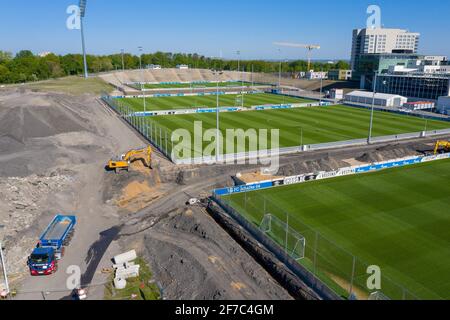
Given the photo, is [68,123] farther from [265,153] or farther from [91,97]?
[91,97]

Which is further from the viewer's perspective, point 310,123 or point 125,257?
point 310,123

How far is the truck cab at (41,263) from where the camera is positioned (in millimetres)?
19641

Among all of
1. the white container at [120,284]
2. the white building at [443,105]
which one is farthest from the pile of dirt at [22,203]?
the white building at [443,105]

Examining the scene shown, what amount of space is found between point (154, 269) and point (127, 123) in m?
40.9

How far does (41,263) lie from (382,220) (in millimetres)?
21487

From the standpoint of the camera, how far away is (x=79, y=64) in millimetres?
149250

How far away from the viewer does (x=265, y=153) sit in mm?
41344

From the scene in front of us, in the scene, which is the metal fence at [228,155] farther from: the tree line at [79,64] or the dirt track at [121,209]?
the tree line at [79,64]

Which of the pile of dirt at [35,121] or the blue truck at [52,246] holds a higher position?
the pile of dirt at [35,121]

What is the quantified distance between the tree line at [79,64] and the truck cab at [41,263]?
96.4 metres

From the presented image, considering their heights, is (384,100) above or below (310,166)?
above

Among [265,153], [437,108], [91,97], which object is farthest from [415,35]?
[265,153]

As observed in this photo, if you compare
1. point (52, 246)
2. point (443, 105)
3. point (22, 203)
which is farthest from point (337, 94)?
point (52, 246)

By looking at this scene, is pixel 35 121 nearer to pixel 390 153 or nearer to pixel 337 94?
pixel 390 153
